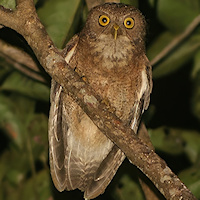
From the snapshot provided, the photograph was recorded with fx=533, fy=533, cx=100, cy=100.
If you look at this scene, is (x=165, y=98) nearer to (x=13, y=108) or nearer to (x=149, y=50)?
(x=149, y=50)

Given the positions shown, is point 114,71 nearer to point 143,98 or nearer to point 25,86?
point 143,98

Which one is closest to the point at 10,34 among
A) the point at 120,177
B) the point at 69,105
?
the point at 69,105

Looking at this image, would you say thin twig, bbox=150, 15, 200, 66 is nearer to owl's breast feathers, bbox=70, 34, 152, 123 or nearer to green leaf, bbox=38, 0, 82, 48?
owl's breast feathers, bbox=70, 34, 152, 123

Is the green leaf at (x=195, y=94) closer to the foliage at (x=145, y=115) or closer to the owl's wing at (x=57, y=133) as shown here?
the foliage at (x=145, y=115)

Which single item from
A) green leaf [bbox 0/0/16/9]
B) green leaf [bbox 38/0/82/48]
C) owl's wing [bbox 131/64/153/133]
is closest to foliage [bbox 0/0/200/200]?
green leaf [bbox 38/0/82/48]

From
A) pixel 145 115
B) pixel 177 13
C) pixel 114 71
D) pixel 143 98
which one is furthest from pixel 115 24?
pixel 145 115

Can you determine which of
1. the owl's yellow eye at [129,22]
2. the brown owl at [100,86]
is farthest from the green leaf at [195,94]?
the owl's yellow eye at [129,22]

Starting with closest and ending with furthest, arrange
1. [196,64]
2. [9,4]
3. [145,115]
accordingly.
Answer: [9,4] → [196,64] → [145,115]
